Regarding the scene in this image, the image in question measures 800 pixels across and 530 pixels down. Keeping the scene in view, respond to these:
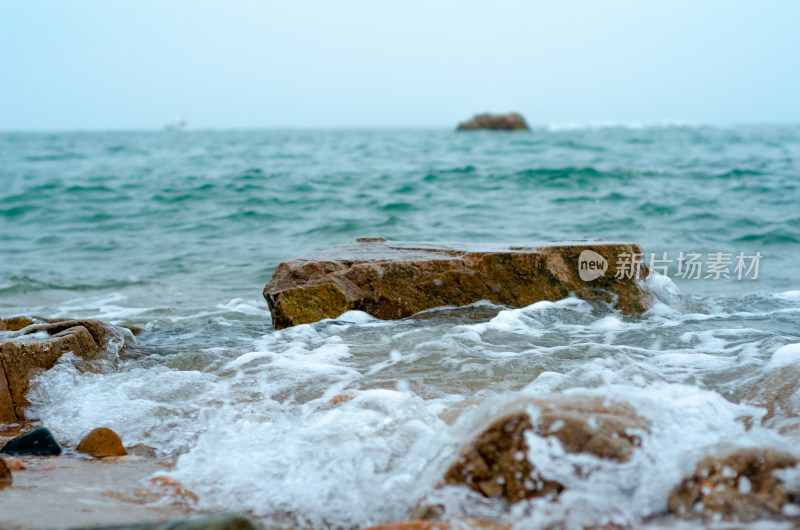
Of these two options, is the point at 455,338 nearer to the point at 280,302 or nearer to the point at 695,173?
the point at 280,302

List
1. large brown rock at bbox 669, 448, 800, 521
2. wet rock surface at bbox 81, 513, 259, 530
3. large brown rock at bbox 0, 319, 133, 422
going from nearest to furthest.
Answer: wet rock surface at bbox 81, 513, 259, 530 < large brown rock at bbox 669, 448, 800, 521 < large brown rock at bbox 0, 319, 133, 422

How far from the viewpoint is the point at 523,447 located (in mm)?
2000

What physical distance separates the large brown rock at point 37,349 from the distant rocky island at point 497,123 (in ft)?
164

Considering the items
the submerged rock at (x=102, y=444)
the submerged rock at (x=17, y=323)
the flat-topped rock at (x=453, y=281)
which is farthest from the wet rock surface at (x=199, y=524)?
the submerged rock at (x=17, y=323)

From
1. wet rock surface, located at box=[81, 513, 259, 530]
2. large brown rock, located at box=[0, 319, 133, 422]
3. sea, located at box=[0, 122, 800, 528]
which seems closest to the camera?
wet rock surface, located at box=[81, 513, 259, 530]

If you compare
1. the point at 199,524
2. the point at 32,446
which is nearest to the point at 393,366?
the point at 32,446

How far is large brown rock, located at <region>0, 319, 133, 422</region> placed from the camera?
10.1 feet

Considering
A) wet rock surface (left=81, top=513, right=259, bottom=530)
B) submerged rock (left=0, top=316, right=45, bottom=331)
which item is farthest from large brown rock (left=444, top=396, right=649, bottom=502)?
submerged rock (left=0, top=316, right=45, bottom=331)

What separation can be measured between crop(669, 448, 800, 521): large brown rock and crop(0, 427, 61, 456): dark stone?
2.33 meters

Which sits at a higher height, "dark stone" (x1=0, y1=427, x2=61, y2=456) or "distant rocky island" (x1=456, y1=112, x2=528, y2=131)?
"distant rocky island" (x1=456, y1=112, x2=528, y2=131)

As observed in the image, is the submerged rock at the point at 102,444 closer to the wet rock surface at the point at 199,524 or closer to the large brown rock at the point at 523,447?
the wet rock surface at the point at 199,524

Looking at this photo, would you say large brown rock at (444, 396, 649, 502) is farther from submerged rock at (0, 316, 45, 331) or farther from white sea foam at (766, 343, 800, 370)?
submerged rock at (0, 316, 45, 331)

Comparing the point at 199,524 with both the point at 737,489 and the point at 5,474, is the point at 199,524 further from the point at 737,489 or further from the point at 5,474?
the point at 737,489

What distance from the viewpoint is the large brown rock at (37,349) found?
3.07 metres
